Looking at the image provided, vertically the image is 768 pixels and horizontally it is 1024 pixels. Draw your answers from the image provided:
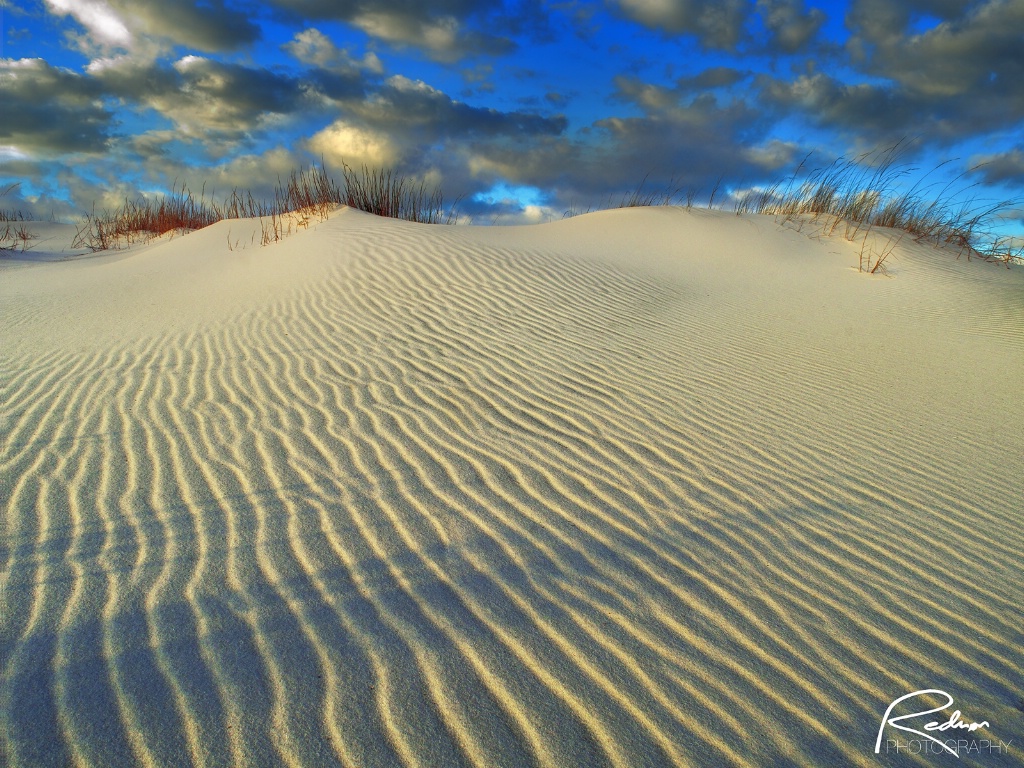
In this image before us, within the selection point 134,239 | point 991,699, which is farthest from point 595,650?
point 134,239

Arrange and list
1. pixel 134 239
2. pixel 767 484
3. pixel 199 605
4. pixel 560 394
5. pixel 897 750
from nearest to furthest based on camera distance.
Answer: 1. pixel 897 750
2. pixel 199 605
3. pixel 767 484
4. pixel 560 394
5. pixel 134 239

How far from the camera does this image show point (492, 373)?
4.99m

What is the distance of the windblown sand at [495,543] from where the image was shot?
1842 millimetres

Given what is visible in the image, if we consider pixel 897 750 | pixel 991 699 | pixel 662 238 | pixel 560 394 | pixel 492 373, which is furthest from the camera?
pixel 662 238

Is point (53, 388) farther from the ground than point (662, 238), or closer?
closer

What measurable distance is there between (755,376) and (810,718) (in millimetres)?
3769

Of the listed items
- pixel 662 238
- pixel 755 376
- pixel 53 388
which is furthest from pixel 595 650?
pixel 662 238

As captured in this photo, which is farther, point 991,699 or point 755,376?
point 755,376

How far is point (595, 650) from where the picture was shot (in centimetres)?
211

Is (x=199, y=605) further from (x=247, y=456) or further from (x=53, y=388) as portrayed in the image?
(x=53, y=388)

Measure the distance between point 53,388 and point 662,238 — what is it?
9.99 meters

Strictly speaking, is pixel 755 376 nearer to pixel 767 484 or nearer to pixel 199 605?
pixel 767 484

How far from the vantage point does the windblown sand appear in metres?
1.84

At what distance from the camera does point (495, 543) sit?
273 cm
